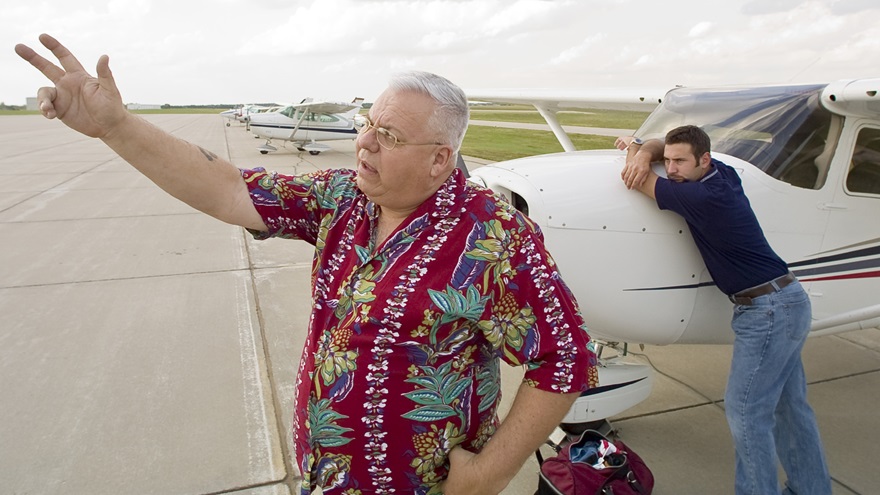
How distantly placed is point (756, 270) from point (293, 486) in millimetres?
2219

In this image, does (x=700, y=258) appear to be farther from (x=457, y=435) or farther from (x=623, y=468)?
(x=457, y=435)

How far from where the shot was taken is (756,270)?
230 centimetres

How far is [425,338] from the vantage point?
1.31 m

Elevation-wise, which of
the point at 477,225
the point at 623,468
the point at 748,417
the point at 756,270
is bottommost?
the point at 623,468

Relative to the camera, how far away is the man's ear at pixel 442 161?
140 cm

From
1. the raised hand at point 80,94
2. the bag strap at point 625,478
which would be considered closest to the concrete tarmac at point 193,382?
the bag strap at point 625,478

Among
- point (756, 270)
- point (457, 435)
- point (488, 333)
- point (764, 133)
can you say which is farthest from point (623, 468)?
point (764, 133)

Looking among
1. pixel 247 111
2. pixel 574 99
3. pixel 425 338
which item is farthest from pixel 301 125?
pixel 247 111

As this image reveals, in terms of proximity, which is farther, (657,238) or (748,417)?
(657,238)

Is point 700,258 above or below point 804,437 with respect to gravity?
above

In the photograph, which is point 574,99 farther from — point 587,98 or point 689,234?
point 689,234

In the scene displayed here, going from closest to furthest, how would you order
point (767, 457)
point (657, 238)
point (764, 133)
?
point (767, 457)
point (657, 238)
point (764, 133)

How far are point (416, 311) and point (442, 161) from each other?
0.38 m

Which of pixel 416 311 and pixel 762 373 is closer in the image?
pixel 416 311
